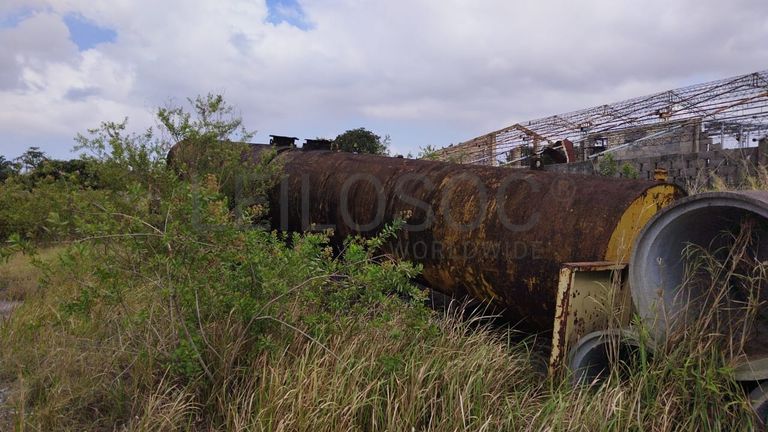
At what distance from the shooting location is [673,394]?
7.67 feet

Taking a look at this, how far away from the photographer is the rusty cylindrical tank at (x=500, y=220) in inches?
120

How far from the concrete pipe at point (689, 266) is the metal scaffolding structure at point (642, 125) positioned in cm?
1043

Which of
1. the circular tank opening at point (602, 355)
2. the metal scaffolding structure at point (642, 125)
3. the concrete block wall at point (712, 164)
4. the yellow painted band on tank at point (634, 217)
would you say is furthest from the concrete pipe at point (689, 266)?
the metal scaffolding structure at point (642, 125)

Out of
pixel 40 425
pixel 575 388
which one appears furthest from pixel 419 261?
pixel 40 425

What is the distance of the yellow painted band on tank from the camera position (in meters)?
2.93

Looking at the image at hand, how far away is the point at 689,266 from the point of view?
2.59m

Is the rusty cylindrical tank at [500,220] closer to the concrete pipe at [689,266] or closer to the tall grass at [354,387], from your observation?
the concrete pipe at [689,266]

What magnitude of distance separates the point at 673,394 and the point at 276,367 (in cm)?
171

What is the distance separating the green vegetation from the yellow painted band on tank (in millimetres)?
616

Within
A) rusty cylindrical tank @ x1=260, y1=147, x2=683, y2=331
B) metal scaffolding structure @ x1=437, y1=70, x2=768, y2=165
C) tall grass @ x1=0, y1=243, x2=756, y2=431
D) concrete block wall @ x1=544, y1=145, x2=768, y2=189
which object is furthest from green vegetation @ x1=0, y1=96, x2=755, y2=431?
metal scaffolding structure @ x1=437, y1=70, x2=768, y2=165

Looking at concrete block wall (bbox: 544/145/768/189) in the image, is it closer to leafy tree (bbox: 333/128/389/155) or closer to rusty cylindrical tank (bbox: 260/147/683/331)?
rusty cylindrical tank (bbox: 260/147/683/331)

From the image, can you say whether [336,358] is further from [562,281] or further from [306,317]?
[562,281]

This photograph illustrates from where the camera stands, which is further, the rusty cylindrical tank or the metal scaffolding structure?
the metal scaffolding structure

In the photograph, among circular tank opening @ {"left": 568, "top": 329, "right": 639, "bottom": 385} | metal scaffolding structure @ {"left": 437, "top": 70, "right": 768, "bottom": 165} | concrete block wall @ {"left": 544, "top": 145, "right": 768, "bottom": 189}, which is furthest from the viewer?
metal scaffolding structure @ {"left": 437, "top": 70, "right": 768, "bottom": 165}
